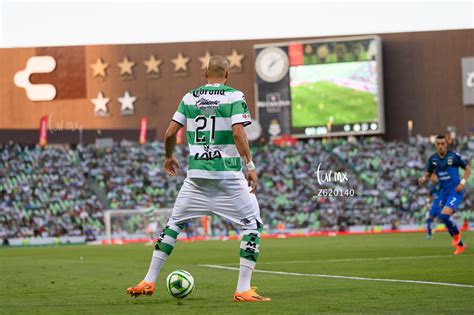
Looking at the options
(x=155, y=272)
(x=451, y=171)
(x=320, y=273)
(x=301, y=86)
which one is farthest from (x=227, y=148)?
(x=301, y=86)

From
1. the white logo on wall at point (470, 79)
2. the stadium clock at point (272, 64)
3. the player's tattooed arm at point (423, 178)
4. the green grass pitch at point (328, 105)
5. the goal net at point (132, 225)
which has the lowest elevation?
the goal net at point (132, 225)

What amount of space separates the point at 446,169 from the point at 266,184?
2955 centimetres

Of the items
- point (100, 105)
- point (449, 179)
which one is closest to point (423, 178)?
point (449, 179)

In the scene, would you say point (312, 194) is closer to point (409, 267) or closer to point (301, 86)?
point (301, 86)

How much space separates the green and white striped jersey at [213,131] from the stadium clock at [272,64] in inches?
1836

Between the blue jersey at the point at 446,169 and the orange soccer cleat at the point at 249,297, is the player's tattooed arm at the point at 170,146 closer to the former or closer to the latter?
the orange soccer cleat at the point at 249,297

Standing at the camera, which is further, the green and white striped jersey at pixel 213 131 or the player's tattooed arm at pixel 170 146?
the player's tattooed arm at pixel 170 146

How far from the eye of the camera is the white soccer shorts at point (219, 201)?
37.3 feet

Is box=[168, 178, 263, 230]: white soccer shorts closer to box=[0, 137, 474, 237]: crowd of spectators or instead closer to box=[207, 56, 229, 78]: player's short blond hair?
box=[207, 56, 229, 78]: player's short blond hair

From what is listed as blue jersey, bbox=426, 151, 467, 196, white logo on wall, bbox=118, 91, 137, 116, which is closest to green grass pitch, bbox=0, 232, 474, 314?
blue jersey, bbox=426, 151, 467, 196

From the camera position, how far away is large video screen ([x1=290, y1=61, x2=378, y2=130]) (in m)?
56.7

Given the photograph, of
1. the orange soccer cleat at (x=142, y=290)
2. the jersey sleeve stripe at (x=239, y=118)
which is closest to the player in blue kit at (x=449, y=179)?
the jersey sleeve stripe at (x=239, y=118)

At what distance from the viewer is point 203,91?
1140 cm

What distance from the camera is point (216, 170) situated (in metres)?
11.4
